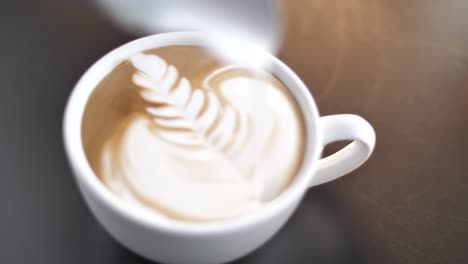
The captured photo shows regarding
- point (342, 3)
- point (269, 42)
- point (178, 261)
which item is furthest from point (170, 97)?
point (342, 3)

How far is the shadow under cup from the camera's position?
426mm

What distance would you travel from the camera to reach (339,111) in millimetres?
704

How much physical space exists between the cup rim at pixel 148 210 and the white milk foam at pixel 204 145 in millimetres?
13

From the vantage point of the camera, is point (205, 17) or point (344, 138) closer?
point (344, 138)

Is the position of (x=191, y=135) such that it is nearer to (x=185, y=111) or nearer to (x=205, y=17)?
(x=185, y=111)

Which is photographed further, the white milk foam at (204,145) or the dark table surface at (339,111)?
the dark table surface at (339,111)

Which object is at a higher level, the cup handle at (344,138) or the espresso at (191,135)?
the espresso at (191,135)

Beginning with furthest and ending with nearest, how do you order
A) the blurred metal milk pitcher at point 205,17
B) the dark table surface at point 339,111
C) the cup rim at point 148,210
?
the blurred metal milk pitcher at point 205,17 → the dark table surface at point 339,111 → the cup rim at point 148,210

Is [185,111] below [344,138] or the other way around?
the other way around

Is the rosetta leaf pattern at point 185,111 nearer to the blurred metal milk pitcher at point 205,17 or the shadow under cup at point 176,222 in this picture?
the shadow under cup at point 176,222

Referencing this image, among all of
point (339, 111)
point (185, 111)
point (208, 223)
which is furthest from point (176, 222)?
point (339, 111)

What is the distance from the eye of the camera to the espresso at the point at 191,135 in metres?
0.46

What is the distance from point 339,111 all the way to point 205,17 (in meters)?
0.23

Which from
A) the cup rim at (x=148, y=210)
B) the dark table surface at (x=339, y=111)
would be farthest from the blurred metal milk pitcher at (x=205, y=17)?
the cup rim at (x=148, y=210)
